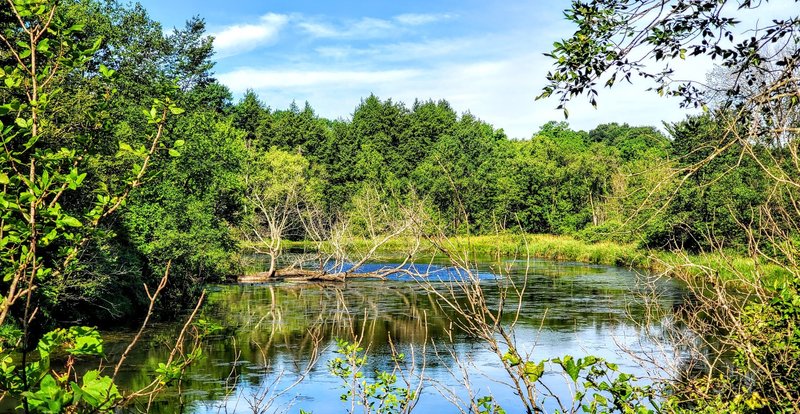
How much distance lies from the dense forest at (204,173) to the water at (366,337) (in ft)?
6.78

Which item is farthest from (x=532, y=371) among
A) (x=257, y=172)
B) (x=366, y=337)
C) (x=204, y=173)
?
(x=257, y=172)

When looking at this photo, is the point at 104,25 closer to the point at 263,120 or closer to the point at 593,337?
the point at 593,337

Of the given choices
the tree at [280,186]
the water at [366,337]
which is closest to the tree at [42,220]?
the water at [366,337]

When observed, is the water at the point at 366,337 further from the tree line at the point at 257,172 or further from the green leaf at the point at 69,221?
the green leaf at the point at 69,221

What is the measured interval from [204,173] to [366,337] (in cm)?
1138

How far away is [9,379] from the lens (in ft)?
6.89

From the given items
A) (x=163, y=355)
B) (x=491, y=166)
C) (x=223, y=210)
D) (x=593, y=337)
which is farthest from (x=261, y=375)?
(x=491, y=166)

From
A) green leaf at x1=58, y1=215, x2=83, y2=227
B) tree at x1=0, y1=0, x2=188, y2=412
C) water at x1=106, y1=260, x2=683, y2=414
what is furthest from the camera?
water at x1=106, y1=260, x2=683, y2=414

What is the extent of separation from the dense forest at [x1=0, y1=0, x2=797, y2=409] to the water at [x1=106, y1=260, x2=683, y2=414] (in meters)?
2.07

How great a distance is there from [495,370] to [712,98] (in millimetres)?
10251

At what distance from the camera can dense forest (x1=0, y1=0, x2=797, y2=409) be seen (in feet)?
8.69

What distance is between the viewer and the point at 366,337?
57.5 ft

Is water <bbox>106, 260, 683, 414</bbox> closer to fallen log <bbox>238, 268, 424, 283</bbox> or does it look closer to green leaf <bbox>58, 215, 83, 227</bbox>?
fallen log <bbox>238, 268, 424, 283</bbox>

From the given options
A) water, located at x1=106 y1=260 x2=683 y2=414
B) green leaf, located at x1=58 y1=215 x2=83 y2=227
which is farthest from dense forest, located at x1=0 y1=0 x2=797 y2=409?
water, located at x1=106 y1=260 x2=683 y2=414
